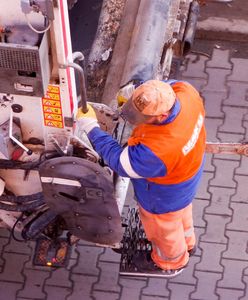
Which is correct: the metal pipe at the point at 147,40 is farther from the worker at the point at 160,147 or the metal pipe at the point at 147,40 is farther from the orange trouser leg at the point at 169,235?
the orange trouser leg at the point at 169,235

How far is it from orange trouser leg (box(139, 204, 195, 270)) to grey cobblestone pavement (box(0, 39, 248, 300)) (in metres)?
0.67

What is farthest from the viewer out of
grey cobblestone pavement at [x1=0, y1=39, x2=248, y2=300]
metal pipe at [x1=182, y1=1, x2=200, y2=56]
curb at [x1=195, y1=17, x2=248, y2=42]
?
curb at [x1=195, y1=17, x2=248, y2=42]

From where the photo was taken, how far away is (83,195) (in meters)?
3.57

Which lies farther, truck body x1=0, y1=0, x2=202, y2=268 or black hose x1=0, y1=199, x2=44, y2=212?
black hose x1=0, y1=199, x2=44, y2=212

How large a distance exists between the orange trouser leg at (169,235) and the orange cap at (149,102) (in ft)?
2.74

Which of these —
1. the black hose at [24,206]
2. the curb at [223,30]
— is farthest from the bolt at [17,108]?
the curb at [223,30]

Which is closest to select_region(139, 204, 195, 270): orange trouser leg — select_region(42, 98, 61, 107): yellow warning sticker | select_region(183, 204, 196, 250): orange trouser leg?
select_region(183, 204, 196, 250): orange trouser leg

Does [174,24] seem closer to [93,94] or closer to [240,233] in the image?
[93,94]

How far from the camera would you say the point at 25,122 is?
11.7ft

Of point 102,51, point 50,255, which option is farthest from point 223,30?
point 50,255

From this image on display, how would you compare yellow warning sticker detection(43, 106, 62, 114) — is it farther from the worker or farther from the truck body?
the worker

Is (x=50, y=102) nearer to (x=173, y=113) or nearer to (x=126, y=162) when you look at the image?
(x=126, y=162)

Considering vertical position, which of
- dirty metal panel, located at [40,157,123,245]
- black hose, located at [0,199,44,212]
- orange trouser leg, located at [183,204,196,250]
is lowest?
orange trouser leg, located at [183,204,196,250]

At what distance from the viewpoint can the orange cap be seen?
3.33 m
